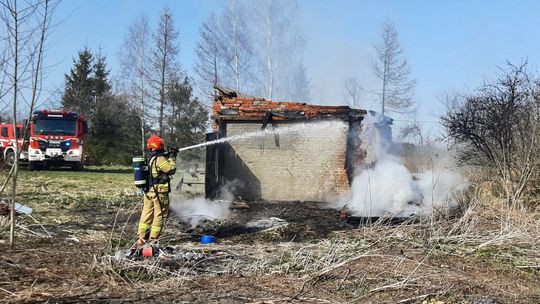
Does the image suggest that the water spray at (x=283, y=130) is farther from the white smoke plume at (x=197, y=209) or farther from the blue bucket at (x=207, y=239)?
the blue bucket at (x=207, y=239)

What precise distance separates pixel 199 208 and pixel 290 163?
10.8 feet

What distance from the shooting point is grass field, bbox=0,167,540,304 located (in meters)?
4.77

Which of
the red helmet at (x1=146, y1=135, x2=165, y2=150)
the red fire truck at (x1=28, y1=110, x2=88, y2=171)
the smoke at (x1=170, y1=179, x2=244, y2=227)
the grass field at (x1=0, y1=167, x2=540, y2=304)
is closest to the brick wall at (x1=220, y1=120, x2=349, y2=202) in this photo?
the smoke at (x1=170, y1=179, x2=244, y2=227)

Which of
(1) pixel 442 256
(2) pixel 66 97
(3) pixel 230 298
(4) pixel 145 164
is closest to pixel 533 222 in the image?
(1) pixel 442 256

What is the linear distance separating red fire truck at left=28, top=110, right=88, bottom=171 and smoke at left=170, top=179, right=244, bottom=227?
33.7ft

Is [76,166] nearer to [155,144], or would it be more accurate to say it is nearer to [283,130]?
[283,130]

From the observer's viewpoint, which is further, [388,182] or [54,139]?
[54,139]

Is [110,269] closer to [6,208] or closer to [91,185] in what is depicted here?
[6,208]

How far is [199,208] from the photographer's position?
10742 mm

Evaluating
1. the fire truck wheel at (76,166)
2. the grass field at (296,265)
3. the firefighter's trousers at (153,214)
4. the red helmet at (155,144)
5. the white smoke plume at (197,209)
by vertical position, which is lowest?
the grass field at (296,265)

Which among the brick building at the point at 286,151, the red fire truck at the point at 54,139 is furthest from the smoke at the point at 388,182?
the red fire truck at the point at 54,139

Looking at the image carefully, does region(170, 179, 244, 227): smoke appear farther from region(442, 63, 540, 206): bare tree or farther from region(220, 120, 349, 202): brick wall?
region(442, 63, 540, 206): bare tree

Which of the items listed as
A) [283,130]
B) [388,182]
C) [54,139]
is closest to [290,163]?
[283,130]

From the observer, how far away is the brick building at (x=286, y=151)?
12.9 m
